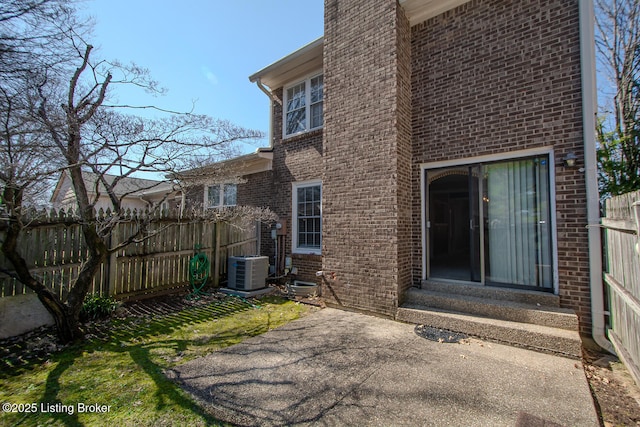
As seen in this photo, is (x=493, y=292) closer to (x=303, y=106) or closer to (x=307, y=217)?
(x=307, y=217)

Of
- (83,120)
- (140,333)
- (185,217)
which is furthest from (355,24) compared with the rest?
(140,333)

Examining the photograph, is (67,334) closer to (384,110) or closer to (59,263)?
(59,263)

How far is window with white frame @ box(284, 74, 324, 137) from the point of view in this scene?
322 inches

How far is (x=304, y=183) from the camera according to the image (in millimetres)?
8273

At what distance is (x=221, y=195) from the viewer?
1130 centimetres

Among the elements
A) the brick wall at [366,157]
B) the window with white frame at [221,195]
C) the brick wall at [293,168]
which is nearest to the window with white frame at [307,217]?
the brick wall at [293,168]

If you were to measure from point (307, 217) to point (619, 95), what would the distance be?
36.7ft

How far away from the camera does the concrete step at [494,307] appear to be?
14.0 ft

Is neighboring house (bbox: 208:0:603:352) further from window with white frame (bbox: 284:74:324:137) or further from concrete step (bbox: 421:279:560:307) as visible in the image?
window with white frame (bbox: 284:74:324:137)

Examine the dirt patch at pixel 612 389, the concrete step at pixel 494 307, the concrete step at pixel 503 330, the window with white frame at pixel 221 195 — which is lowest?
the dirt patch at pixel 612 389

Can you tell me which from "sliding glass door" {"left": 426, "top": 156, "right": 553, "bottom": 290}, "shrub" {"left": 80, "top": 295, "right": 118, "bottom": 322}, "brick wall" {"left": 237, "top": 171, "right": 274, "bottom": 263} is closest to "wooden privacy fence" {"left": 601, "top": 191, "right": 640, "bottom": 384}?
"sliding glass door" {"left": 426, "top": 156, "right": 553, "bottom": 290}

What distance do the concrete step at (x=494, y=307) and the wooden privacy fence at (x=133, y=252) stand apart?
5141 mm

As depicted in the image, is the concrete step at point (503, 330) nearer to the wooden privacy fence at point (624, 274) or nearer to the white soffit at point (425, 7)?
the wooden privacy fence at point (624, 274)

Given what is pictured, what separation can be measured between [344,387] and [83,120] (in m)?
5.39
